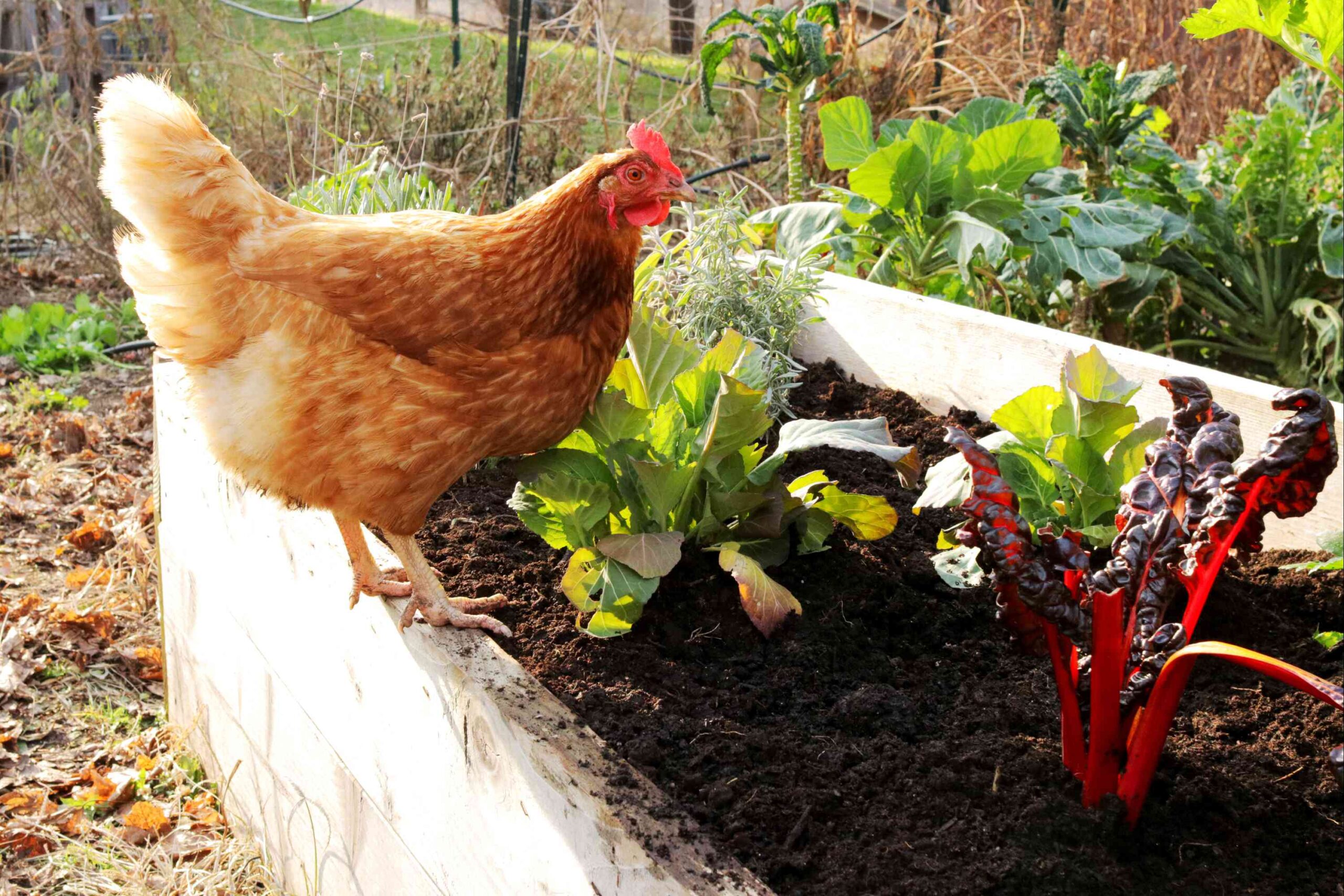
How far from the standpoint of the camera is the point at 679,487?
202cm

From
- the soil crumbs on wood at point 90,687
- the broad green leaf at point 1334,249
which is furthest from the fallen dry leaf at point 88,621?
the broad green leaf at point 1334,249

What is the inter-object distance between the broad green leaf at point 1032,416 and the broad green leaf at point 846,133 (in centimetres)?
164

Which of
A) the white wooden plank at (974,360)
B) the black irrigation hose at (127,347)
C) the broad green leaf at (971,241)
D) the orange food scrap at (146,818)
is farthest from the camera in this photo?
the black irrigation hose at (127,347)

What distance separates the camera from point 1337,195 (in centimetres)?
363

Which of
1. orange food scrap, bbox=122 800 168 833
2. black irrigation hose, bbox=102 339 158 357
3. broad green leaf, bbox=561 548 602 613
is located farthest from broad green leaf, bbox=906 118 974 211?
black irrigation hose, bbox=102 339 158 357

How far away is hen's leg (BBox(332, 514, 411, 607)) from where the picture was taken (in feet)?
6.60

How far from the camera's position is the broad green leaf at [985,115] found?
3.81 metres

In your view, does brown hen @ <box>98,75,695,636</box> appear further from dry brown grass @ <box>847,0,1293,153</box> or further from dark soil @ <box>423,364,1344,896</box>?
dry brown grass @ <box>847,0,1293,153</box>

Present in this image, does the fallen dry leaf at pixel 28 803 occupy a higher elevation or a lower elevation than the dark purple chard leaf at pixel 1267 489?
lower

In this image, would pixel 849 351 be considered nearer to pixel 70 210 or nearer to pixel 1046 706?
pixel 1046 706

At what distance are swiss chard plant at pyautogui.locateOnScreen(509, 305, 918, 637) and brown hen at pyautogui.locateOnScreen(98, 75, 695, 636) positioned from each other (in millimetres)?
109

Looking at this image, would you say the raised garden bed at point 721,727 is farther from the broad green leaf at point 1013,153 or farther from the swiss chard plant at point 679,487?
the broad green leaf at point 1013,153

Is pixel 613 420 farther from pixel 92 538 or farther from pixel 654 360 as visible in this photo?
pixel 92 538

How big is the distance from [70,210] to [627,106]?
10.2ft
